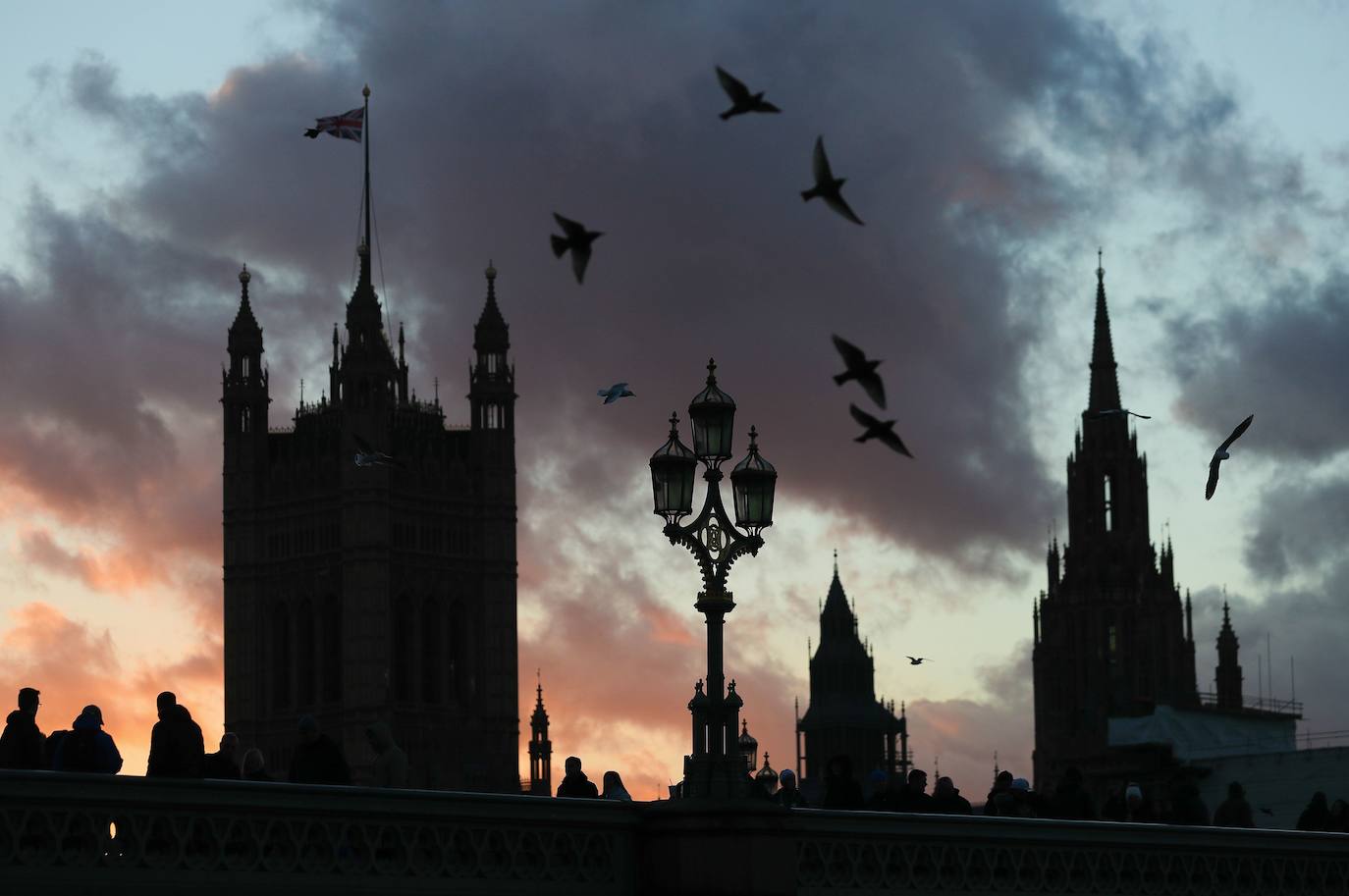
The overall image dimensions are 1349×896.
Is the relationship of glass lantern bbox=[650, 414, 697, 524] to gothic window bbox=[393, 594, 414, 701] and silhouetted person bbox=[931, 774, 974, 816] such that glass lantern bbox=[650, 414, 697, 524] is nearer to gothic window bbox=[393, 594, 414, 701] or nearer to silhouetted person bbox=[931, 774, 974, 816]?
silhouetted person bbox=[931, 774, 974, 816]

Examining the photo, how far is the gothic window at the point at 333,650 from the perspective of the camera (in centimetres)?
15062

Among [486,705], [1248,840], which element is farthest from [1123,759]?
[1248,840]

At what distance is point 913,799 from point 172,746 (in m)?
7.77

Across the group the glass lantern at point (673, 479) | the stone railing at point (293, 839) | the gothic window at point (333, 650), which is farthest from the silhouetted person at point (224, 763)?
the gothic window at point (333, 650)

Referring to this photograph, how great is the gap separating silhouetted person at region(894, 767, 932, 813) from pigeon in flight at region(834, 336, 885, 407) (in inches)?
160

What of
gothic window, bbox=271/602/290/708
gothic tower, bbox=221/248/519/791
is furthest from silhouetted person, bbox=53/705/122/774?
gothic window, bbox=271/602/290/708

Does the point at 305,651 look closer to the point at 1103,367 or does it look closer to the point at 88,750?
the point at 1103,367

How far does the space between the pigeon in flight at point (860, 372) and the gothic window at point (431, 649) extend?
12444cm

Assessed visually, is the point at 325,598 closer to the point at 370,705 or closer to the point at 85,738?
the point at 370,705

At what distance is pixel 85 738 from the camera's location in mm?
24109

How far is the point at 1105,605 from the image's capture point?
17575 cm

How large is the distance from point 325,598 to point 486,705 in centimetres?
937

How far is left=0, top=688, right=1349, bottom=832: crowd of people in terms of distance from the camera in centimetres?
2427

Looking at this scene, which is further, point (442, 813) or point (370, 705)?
point (370, 705)
